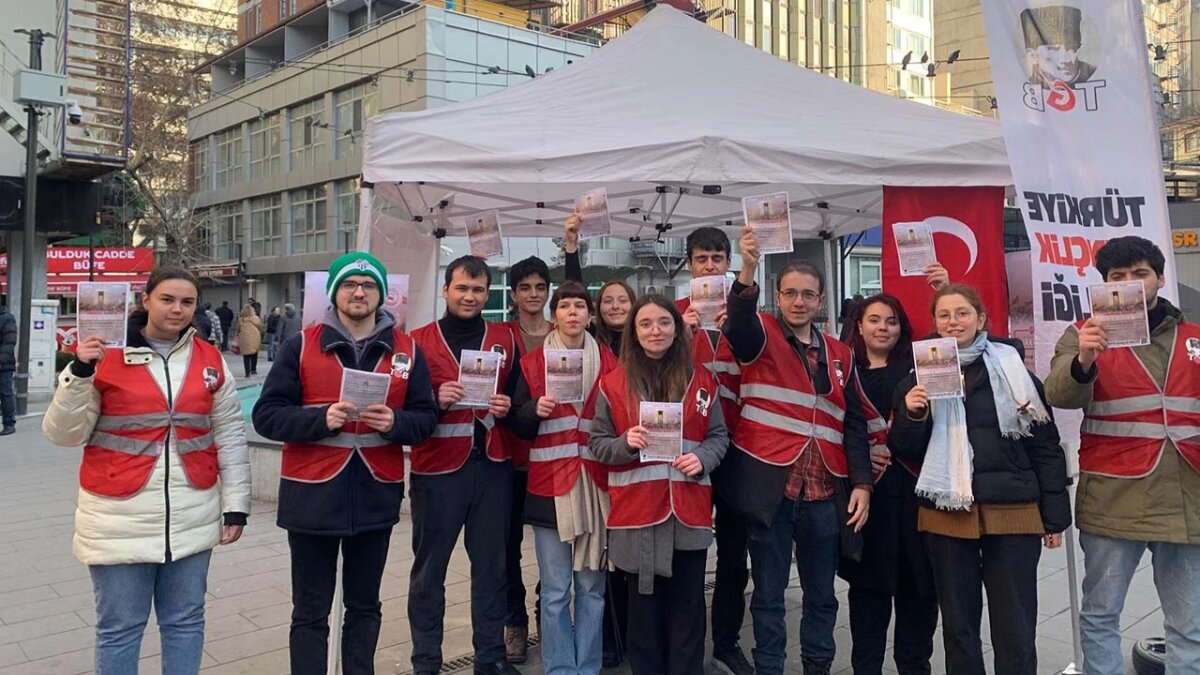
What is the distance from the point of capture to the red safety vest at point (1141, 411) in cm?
312

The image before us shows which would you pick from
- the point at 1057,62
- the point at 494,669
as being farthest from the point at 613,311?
the point at 1057,62

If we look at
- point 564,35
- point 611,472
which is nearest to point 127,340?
point 611,472

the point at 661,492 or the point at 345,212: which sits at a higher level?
the point at 345,212

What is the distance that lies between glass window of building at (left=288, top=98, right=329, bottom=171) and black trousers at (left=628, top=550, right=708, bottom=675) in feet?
104

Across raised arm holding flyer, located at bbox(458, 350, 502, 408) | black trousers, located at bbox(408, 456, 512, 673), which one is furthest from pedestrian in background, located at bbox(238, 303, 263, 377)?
raised arm holding flyer, located at bbox(458, 350, 502, 408)

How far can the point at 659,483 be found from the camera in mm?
3398

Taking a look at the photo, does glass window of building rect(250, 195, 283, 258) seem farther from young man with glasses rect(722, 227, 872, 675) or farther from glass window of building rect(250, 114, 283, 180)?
young man with glasses rect(722, 227, 872, 675)

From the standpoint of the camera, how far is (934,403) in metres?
3.34

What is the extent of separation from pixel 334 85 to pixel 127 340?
3103cm

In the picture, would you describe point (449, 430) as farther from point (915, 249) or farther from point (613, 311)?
point (915, 249)

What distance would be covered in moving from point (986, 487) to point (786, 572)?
960 millimetres

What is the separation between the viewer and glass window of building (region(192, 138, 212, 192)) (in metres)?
39.8

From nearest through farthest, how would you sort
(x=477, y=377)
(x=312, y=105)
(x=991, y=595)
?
(x=991, y=595) < (x=477, y=377) < (x=312, y=105)

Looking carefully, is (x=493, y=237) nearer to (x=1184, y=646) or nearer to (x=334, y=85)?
(x=1184, y=646)
